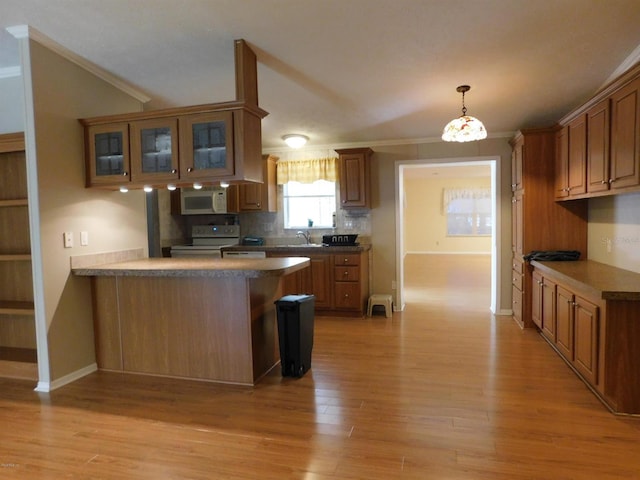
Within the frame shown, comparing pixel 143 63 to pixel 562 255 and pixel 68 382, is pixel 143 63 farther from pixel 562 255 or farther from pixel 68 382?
pixel 562 255

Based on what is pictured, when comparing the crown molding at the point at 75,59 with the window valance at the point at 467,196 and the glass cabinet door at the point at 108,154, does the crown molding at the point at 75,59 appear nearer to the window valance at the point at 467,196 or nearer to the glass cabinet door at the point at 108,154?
the glass cabinet door at the point at 108,154

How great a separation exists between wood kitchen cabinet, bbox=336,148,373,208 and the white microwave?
1763mm

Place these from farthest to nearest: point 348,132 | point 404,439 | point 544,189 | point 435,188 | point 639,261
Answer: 1. point 435,188
2. point 348,132
3. point 544,189
4. point 639,261
5. point 404,439

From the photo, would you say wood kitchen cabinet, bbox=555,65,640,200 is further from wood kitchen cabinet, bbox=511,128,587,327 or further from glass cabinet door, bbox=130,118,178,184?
glass cabinet door, bbox=130,118,178,184

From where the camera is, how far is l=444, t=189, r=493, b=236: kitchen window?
11914 millimetres

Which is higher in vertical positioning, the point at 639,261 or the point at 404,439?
the point at 639,261

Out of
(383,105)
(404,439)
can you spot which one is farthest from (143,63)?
(404,439)

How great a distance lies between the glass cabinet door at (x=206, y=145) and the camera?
305 cm

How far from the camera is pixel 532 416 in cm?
253

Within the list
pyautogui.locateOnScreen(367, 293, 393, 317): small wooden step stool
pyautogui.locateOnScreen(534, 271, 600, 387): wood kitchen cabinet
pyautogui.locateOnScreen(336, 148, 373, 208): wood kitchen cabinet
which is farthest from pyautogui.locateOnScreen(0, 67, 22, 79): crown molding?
pyautogui.locateOnScreen(534, 271, 600, 387): wood kitchen cabinet

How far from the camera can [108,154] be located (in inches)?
133

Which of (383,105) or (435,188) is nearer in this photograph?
(383,105)

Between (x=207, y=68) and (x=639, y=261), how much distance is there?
380 centimetres

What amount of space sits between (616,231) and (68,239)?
471cm
